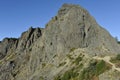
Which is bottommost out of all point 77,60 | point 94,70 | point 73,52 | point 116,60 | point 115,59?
point 94,70

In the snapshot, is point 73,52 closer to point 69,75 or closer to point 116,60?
point 69,75

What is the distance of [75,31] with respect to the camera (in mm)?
110875

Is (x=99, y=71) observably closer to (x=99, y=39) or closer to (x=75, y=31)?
(x=99, y=39)

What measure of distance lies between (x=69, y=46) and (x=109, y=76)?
46.7 meters

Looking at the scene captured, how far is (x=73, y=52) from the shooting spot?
10212 cm

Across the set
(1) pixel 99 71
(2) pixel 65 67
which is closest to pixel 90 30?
(2) pixel 65 67

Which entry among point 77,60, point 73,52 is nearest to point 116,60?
point 77,60

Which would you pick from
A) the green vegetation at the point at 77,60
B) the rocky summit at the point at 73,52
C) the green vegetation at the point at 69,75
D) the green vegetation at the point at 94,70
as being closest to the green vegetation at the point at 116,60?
Result: the rocky summit at the point at 73,52

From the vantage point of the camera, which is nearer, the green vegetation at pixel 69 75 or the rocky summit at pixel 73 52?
the rocky summit at pixel 73 52

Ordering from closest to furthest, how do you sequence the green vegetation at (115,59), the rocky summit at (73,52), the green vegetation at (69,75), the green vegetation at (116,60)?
the green vegetation at (116,60) → the green vegetation at (115,59) → the rocky summit at (73,52) → the green vegetation at (69,75)

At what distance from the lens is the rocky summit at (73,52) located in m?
76.9

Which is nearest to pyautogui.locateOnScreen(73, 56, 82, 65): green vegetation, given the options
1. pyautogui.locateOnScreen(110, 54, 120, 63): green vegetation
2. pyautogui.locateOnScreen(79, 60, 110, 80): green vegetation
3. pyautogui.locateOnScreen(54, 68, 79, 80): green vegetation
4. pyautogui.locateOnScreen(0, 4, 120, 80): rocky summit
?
pyautogui.locateOnScreen(0, 4, 120, 80): rocky summit

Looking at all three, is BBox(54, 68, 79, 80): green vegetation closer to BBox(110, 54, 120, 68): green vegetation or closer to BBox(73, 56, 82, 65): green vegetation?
BBox(73, 56, 82, 65): green vegetation

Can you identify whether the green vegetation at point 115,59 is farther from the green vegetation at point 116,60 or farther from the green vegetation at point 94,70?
the green vegetation at point 94,70
